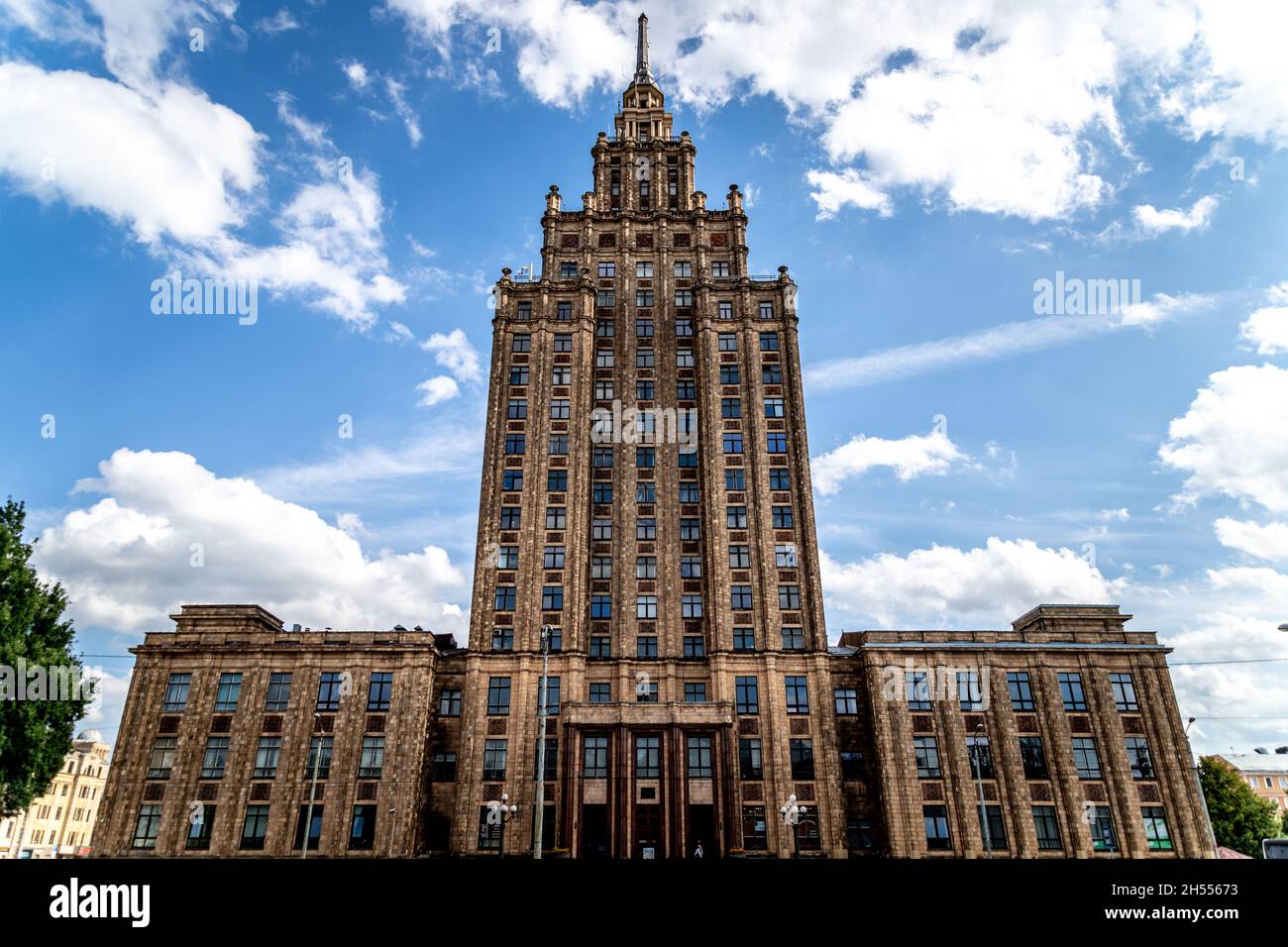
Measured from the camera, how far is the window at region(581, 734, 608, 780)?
56344mm

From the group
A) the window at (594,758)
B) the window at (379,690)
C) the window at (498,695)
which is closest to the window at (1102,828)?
the window at (594,758)

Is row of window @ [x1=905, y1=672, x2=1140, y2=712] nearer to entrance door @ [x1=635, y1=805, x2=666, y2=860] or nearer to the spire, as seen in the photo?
entrance door @ [x1=635, y1=805, x2=666, y2=860]

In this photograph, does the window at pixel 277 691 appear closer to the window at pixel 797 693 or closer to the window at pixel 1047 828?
the window at pixel 797 693

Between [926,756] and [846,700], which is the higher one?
[846,700]

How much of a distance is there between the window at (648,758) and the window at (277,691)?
28.6 m

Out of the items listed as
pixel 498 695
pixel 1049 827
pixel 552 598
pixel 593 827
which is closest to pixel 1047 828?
pixel 1049 827

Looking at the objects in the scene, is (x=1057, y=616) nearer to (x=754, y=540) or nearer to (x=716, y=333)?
(x=754, y=540)

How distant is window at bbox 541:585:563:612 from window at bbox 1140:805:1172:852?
48.3 meters

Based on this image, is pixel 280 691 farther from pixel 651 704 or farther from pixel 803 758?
pixel 803 758

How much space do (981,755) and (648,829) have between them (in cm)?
2643

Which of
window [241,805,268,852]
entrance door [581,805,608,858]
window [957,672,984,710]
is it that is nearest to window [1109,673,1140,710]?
window [957,672,984,710]
